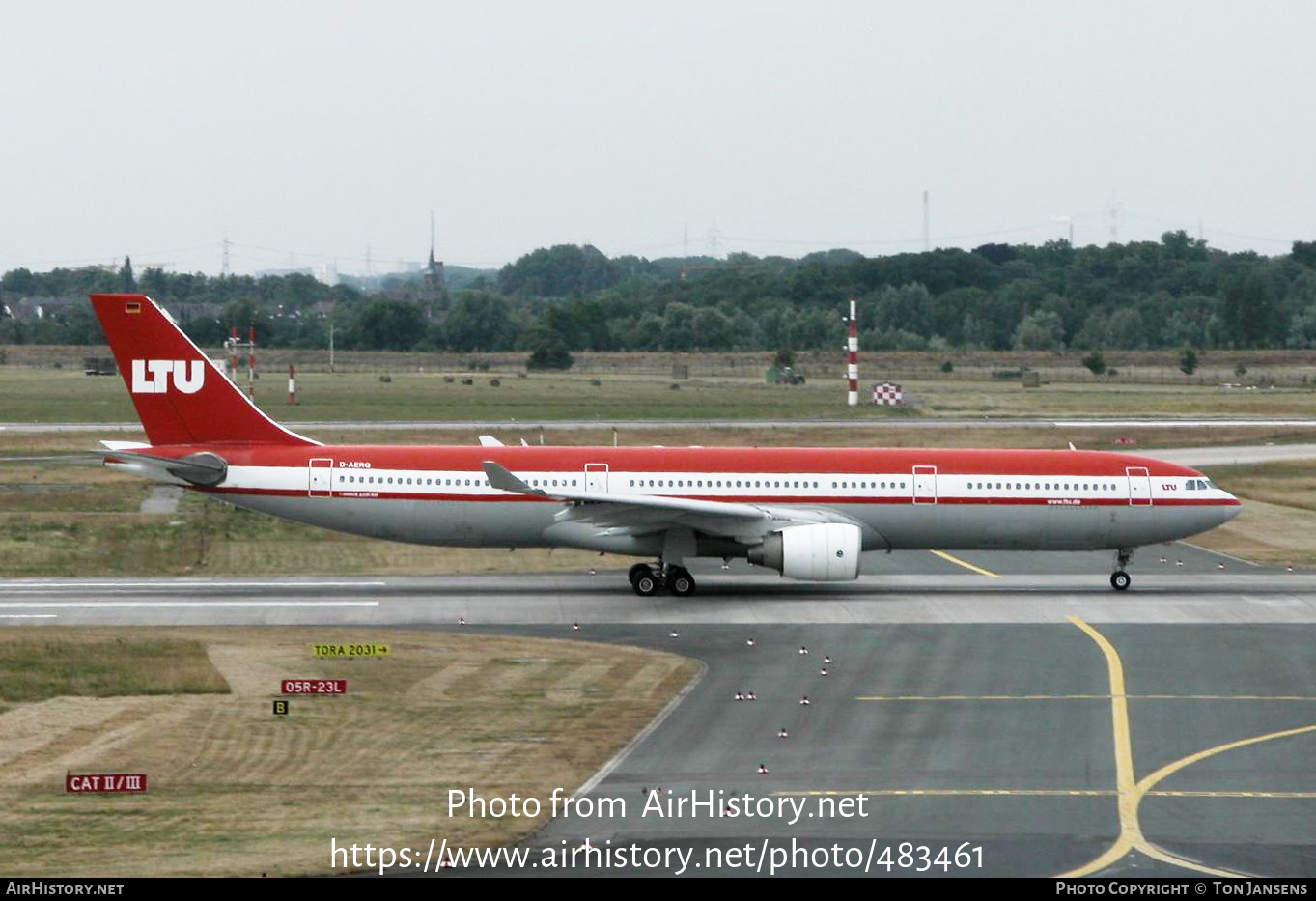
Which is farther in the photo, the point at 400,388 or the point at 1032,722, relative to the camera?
the point at 400,388

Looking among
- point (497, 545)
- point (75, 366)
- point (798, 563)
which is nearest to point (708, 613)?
point (798, 563)

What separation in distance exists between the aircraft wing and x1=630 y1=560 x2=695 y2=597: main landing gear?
1.02m

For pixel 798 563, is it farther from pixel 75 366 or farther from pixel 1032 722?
pixel 75 366

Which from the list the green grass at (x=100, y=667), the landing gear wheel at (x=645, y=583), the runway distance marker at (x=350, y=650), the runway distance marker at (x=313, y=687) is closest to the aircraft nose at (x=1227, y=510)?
the landing gear wheel at (x=645, y=583)

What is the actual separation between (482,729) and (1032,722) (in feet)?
24.8

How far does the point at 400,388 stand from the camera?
106 metres

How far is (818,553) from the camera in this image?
111ft

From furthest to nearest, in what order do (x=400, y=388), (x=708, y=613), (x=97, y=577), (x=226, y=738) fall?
(x=400, y=388) → (x=97, y=577) → (x=708, y=613) → (x=226, y=738)

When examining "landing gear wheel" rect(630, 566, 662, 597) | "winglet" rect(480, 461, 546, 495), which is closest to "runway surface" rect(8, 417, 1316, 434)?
"landing gear wheel" rect(630, 566, 662, 597)

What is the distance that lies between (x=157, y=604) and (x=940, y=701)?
17106mm

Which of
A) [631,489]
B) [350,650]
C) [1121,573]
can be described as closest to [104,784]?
[350,650]

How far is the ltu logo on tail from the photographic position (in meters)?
36.0

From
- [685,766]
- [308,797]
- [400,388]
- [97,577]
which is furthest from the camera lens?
[400,388]

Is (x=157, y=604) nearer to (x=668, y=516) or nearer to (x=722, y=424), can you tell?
(x=668, y=516)
